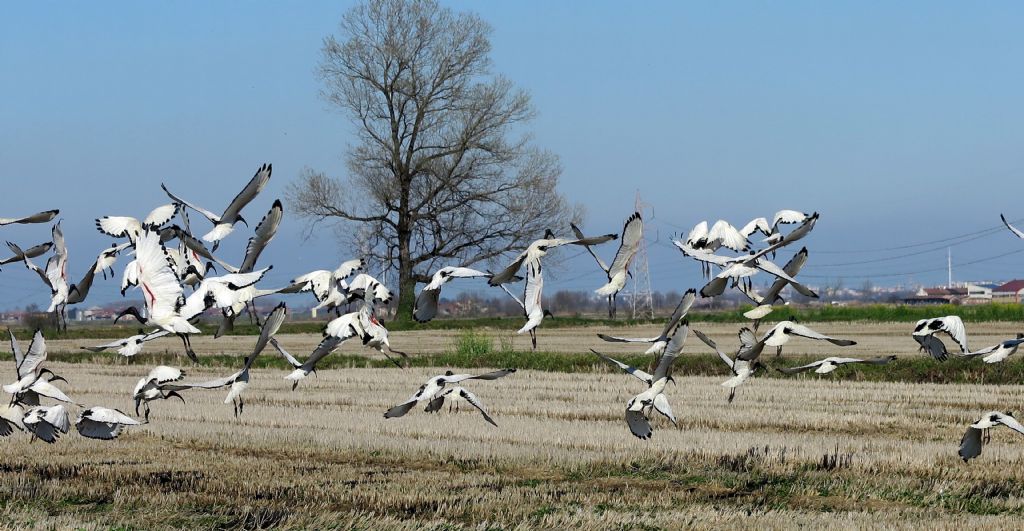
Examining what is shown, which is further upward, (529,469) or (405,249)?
(405,249)

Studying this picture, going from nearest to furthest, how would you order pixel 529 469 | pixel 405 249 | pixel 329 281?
pixel 329 281 → pixel 529 469 → pixel 405 249

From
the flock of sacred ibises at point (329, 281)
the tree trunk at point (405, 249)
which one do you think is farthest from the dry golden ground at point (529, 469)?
the tree trunk at point (405, 249)

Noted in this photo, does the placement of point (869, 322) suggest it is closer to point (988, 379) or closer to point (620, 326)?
point (620, 326)

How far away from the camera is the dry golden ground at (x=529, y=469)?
755 centimetres

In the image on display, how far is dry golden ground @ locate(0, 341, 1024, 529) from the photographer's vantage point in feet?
24.8

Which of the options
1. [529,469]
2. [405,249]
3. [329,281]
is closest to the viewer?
[329,281]

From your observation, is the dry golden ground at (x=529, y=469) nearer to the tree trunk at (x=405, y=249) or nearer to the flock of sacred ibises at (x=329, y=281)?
the flock of sacred ibises at (x=329, y=281)

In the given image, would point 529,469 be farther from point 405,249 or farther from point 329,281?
point 405,249

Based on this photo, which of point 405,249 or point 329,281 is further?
point 405,249

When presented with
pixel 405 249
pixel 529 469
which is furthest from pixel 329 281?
pixel 405 249

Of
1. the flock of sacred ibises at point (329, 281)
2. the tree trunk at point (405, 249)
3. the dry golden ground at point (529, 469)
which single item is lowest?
the dry golden ground at point (529, 469)

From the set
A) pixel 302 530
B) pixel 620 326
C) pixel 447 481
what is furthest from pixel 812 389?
pixel 620 326

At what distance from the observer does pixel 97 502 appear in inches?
312

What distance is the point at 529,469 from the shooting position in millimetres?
9758
